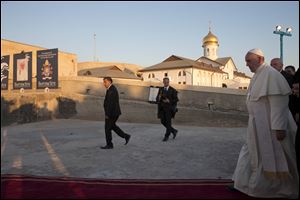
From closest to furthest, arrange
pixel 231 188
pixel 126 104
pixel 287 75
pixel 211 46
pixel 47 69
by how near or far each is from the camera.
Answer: pixel 231 188
pixel 287 75
pixel 126 104
pixel 47 69
pixel 211 46

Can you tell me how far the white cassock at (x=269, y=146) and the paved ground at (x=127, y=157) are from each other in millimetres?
1264

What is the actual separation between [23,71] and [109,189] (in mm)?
17318

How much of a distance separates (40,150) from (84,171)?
9.71 feet

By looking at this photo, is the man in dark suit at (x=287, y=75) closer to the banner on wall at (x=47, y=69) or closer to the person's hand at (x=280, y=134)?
the person's hand at (x=280, y=134)

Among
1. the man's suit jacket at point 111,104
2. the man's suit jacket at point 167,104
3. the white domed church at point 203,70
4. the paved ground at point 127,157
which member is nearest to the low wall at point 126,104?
the paved ground at point 127,157

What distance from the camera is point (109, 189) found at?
5105mm

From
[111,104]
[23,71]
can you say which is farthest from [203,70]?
[111,104]

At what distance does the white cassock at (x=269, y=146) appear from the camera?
4645mm

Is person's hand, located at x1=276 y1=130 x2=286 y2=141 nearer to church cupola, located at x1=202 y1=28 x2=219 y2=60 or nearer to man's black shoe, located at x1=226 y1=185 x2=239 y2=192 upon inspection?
man's black shoe, located at x1=226 y1=185 x2=239 y2=192

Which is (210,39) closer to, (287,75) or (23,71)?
(23,71)

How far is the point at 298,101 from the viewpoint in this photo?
5.03 metres

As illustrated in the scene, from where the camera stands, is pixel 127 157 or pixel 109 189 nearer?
pixel 109 189

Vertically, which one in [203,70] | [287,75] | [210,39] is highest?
[210,39]

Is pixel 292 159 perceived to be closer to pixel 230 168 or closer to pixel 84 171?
pixel 230 168
